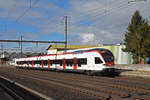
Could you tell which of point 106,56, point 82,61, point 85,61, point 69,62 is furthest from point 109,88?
point 69,62

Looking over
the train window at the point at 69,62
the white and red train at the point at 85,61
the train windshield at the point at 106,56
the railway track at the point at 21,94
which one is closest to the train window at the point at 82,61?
the white and red train at the point at 85,61

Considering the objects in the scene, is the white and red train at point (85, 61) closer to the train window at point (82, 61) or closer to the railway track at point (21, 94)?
the train window at point (82, 61)

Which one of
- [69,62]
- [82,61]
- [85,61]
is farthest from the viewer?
[69,62]

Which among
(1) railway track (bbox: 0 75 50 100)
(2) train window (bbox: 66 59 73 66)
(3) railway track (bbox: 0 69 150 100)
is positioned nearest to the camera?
(3) railway track (bbox: 0 69 150 100)

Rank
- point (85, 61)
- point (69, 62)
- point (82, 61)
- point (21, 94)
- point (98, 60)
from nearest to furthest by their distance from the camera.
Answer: point (21, 94)
point (98, 60)
point (85, 61)
point (82, 61)
point (69, 62)

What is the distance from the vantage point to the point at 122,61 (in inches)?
1554

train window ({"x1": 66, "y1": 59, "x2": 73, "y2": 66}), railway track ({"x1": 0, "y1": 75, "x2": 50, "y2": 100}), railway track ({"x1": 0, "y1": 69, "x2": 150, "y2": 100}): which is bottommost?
railway track ({"x1": 0, "y1": 75, "x2": 50, "y2": 100})

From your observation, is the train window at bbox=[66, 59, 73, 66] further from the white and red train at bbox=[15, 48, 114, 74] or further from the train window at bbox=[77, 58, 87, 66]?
the train window at bbox=[77, 58, 87, 66]

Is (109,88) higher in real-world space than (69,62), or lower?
lower

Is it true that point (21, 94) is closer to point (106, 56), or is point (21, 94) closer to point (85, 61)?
point (106, 56)

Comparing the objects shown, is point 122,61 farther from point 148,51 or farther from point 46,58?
point 46,58

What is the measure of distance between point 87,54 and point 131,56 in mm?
18335

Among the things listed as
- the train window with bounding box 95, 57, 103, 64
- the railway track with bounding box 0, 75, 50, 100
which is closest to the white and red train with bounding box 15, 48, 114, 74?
the train window with bounding box 95, 57, 103, 64

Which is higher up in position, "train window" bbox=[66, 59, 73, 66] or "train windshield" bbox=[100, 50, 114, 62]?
"train windshield" bbox=[100, 50, 114, 62]
